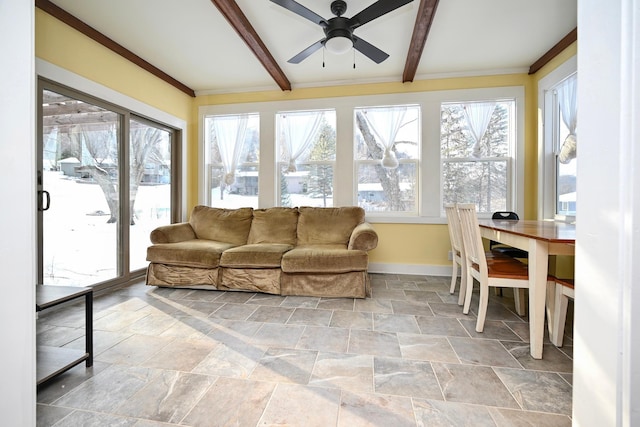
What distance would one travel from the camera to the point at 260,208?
400 centimetres

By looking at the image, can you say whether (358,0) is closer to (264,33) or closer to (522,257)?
(264,33)

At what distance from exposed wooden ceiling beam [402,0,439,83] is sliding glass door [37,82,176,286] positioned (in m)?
3.21

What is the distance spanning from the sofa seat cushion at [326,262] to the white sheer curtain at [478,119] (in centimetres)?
222

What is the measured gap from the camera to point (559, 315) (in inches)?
70.7

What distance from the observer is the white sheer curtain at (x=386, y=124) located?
3.72 meters

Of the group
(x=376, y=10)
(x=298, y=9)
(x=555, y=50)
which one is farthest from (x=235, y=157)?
(x=555, y=50)

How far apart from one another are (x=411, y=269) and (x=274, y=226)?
191 cm

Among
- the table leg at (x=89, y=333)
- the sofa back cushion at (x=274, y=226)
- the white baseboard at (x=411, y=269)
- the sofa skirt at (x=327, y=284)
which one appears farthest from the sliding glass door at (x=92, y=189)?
the white baseboard at (x=411, y=269)

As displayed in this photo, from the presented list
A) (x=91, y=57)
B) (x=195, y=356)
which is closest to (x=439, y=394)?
(x=195, y=356)

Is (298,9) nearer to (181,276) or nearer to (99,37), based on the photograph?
(99,37)

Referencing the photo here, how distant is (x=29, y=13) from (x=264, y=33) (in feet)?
7.88

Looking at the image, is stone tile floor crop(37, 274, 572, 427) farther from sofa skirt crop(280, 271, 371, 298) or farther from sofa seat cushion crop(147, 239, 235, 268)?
sofa seat cushion crop(147, 239, 235, 268)

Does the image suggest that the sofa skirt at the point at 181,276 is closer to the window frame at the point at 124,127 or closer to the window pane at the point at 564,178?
the window frame at the point at 124,127

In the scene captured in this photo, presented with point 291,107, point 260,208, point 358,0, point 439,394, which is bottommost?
point 439,394
